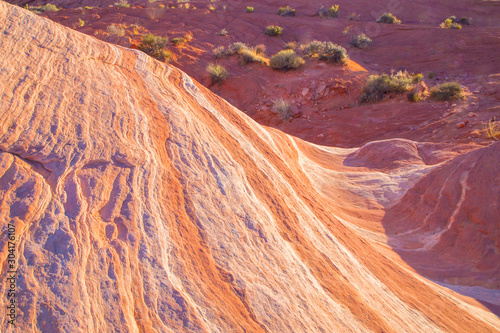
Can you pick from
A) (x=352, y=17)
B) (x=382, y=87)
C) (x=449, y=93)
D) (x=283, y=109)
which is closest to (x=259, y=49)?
(x=283, y=109)

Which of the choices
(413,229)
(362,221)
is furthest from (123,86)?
(413,229)

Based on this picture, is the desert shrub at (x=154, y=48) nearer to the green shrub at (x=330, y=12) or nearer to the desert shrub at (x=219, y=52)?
the desert shrub at (x=219, y=52)

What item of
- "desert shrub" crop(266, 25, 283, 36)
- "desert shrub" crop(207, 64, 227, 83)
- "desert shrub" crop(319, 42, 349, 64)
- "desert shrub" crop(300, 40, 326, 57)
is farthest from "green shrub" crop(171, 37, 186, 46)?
"desert shrub" crop(319, 42, 349, 64)

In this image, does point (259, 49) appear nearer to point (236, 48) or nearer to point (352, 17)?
point (236, 48)

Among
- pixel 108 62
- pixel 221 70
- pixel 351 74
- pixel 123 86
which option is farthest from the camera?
pixel 221 70

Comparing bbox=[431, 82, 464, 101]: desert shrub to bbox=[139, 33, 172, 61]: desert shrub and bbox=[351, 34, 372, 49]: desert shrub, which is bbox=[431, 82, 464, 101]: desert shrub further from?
bbox=[139, 33, 172, 61]: desert shrub

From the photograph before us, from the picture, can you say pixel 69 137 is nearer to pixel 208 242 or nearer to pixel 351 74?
pixel 208 242
